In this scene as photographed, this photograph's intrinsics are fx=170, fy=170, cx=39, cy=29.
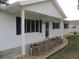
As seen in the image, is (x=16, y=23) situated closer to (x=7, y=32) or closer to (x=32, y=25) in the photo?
(x=7, y=32)

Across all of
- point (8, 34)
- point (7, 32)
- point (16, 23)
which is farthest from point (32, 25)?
point (7, 32)

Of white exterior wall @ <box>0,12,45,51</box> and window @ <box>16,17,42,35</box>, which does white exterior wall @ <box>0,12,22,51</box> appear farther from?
window @ <box>16,17,42,35</box>

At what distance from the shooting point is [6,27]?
14914mm

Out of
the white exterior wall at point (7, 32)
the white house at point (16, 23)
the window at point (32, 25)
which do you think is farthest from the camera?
the window at point (32, 25)

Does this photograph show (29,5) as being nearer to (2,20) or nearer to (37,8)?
(37,8)

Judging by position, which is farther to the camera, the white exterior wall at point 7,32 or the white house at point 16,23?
the white exterior wall at point 7,32

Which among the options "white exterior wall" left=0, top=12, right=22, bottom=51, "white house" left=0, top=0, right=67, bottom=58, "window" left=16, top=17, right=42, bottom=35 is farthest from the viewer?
"window" left=16, top=17, right=42, bottom=35

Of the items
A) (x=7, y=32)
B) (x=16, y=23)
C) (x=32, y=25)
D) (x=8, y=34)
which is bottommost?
(x=8, y=34)

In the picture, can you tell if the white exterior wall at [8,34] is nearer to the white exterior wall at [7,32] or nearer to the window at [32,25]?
the white exterior wall at [7,32]

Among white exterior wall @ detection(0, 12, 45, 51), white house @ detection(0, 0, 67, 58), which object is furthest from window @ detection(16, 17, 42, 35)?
white exterior wall @ detection(0, 12, 45, 51)

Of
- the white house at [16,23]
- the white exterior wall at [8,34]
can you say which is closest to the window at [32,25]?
the white house at [16,23]

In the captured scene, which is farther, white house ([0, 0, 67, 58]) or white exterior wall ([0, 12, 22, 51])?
white exterior wall ([0, 12, 22, 51])

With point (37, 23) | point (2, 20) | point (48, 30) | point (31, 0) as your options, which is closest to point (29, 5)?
point (31, 0)

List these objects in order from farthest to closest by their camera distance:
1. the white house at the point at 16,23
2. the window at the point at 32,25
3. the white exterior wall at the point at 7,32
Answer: the window at the point at 32,25 → the white exterior wall at the point at 7,32 → the white house at the point at 16,23
